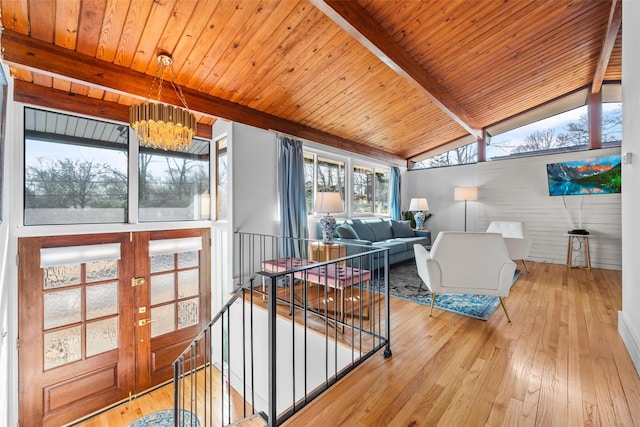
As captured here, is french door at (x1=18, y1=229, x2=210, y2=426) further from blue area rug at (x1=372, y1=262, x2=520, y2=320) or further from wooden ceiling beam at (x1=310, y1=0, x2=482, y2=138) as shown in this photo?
wooden ceiling beam at (x1=310, y1=0, x2=482, y2=138)

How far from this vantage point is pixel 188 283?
3.86 meters

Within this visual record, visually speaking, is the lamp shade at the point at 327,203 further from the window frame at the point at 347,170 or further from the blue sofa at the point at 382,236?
the window frame at the point at 347,170

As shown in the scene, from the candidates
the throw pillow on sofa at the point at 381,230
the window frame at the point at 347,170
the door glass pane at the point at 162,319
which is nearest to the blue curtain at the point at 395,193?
the window frame at the point at 347,170

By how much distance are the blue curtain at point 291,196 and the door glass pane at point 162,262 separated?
4.99ft

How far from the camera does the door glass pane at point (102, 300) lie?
3.07 metres

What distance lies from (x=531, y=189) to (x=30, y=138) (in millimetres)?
7986

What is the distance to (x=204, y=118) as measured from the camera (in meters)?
3.86

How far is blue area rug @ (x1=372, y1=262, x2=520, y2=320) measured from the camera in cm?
299

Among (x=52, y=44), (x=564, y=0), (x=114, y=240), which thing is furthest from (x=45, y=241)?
(x=564, y=0)

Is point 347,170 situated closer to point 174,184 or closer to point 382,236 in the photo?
point 382,236

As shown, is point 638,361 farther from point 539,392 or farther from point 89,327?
point 89,327

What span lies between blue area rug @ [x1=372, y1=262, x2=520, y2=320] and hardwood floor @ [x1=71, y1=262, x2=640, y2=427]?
14 centimetres

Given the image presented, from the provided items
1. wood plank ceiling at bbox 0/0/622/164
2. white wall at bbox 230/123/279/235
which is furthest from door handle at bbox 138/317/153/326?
wood plank ceiling at bbox 0/0/622/164

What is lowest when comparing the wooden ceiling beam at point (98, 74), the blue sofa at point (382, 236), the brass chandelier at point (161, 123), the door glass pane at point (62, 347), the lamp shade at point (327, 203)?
the door glass pane at point (62, 347)
